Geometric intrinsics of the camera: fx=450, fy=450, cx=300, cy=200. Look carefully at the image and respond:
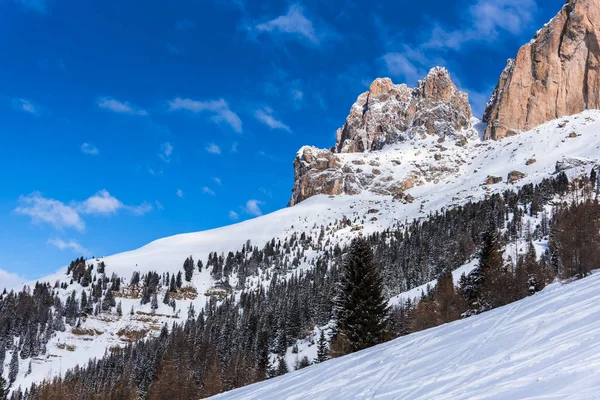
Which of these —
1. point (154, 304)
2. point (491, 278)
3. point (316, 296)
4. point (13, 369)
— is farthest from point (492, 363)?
point (154, 304)

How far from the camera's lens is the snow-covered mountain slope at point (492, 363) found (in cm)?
732

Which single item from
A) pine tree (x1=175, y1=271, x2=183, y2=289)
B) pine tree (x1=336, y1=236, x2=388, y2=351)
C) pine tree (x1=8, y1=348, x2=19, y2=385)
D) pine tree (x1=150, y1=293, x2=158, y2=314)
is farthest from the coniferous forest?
pine tree (x1=150, y1=293, x2=158, y2=314)

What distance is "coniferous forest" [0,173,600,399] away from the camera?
41.8m

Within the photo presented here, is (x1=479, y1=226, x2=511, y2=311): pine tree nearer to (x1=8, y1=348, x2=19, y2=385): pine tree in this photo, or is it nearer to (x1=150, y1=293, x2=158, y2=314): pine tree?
(x1=8, y1=348, x2=19, y2=385): pine tree

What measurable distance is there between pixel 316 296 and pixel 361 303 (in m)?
77.4

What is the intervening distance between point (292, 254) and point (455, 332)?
173786 mm

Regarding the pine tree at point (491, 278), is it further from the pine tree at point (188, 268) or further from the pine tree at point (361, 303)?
the pine tree at point (188, 268)

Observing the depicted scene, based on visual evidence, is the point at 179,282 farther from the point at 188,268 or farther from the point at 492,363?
the point at 492,363

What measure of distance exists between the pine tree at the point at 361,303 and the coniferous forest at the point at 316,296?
7 cm

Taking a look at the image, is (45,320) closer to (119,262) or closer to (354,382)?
(119,262)

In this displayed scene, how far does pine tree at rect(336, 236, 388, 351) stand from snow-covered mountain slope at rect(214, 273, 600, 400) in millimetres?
14622

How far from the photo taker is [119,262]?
188875 millimetres

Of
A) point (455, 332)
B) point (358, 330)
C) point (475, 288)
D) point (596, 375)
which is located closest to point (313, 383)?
point (455, 332)

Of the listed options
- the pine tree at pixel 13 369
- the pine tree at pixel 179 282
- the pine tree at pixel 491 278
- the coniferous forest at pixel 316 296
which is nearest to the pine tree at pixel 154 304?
the coniferous forest at pixel 316 296
